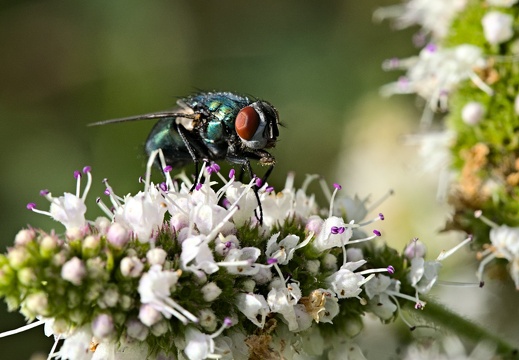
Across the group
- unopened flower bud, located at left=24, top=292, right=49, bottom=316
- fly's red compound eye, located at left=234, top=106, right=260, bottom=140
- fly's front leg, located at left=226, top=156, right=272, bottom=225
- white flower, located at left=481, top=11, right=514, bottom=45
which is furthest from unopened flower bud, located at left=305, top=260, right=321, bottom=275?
white flower, located at left=481, top=11, right=514, bottom=45

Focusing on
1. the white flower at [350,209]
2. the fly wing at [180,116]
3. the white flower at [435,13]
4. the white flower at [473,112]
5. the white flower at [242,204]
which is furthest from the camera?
the white flower at [435,13]

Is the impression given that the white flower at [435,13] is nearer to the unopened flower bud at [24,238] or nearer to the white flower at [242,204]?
the white flower at [242,204]

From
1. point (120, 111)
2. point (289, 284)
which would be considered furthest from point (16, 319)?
point (289, 284)

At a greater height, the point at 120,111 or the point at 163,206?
the point at 163,206

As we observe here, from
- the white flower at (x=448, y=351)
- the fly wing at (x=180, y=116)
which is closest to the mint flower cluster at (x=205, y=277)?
the fly wing at (x=180, y=116)

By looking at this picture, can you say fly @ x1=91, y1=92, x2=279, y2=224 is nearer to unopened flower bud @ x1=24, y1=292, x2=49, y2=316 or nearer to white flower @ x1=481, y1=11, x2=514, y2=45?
unopened flower bud @ x1=24, y1=292, x2=49, y2=316

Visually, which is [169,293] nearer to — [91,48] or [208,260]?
[208,260]
